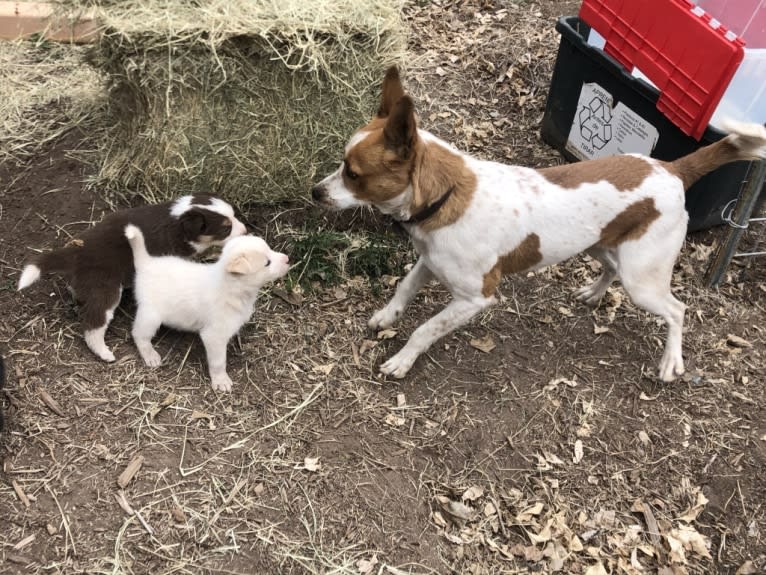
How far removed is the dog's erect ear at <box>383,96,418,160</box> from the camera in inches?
135

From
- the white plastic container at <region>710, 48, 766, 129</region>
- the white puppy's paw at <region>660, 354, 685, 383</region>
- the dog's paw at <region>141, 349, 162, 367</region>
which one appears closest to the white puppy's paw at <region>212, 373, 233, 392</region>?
the dog's paw at <region>141, 349, 162, 367</region>

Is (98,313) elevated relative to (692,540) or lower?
→ elevated

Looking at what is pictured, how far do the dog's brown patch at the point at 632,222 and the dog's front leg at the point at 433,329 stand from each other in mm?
839

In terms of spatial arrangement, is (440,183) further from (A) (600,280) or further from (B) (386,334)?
(A) (600,280)

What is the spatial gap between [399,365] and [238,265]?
4.34 ft

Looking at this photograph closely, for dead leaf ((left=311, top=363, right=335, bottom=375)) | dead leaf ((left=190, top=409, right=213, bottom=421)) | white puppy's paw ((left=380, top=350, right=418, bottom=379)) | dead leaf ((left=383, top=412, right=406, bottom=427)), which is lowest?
dead leaf ((left=383, top=412, right=406, bottom=427))

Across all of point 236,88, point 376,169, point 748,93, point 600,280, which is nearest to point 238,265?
point 376,169

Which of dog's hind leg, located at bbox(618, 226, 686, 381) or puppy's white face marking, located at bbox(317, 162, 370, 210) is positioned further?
dog's hind leg, located at bbox(618, 226, 686, 381)

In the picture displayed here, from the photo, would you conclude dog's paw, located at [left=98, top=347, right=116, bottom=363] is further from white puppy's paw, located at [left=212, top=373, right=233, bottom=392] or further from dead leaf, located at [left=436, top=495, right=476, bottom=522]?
dead leaf, located at [left=436, top=495, right=476, bottom=522]

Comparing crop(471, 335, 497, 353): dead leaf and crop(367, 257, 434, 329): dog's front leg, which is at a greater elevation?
crop(367, 257, 434, 329): dog's front leg

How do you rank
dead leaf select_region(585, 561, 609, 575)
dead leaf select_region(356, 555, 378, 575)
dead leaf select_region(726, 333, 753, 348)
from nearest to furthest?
dead leaf select_region(356, 555, 378, 575) → dead leaf select_region(585, 561, 609, 575) → dead leaf select_region(726, 333, 753, 348)

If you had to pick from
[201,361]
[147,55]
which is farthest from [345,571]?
[147,55]

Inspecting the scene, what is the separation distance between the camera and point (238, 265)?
384 centimetres

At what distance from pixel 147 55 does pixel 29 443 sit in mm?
2541
